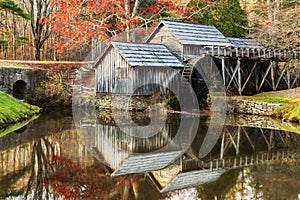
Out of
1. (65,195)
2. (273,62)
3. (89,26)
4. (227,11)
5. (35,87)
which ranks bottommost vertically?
(65,195)

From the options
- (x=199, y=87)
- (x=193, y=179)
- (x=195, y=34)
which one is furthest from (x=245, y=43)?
(x=193, y=179)

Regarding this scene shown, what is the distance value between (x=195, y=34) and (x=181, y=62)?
8.29 ft

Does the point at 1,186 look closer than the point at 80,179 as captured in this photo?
Yes

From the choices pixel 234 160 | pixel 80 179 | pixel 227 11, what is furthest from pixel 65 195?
pixel 227 11

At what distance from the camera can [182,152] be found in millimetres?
11430

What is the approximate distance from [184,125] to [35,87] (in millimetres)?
12767

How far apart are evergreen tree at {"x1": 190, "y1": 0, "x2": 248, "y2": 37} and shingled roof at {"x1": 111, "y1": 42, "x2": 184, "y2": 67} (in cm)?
949

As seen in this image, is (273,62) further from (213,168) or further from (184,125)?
(213,168)

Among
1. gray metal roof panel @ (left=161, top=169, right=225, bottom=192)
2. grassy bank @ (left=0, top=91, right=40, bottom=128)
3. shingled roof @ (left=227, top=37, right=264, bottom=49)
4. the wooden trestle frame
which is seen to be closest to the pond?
gray metal roof panel @ (left=161, top=169, right=225, bottom=192)

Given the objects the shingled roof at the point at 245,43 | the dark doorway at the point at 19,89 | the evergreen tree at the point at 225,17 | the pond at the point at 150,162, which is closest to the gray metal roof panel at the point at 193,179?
the pond at the point at 150,162

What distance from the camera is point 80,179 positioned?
8695mm

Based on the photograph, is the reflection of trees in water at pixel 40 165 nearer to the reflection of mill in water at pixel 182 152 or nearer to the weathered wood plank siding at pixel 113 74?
the reflection of mill in water at pixel 182 152

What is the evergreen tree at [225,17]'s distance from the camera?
31.8 m

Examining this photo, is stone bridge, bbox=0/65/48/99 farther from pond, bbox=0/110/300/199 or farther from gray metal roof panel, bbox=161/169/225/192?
gray metal roof panel, bbox=161/169/225/192
